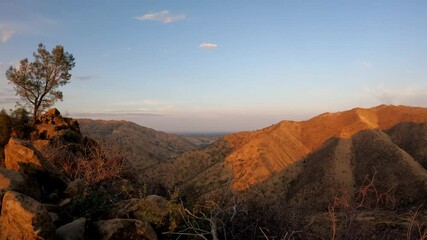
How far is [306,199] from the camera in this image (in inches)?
1916

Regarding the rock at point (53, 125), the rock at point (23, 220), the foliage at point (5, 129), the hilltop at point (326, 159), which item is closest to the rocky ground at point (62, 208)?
the rock at point (23, 220)

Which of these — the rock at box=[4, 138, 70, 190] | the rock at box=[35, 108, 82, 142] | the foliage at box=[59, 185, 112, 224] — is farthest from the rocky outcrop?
the rock at box=[35, 108, 82, 142]

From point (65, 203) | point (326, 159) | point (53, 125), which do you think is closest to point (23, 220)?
point (65, 203)

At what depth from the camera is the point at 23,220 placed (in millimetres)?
6500

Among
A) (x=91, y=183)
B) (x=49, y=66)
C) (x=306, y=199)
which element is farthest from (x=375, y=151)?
(x=91, y=183)

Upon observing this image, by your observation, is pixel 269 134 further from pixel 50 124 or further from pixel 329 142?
pixel 50 124

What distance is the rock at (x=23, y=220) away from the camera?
21.2 ft

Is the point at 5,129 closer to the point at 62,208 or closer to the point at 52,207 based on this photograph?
the point at 62,208

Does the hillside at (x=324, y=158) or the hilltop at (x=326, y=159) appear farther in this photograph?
the hillside at (x=324, y=158)

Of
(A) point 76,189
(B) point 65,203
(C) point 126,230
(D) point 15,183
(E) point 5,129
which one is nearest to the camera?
(C) point 126,230

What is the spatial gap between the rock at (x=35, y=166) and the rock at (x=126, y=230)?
11.5 feet

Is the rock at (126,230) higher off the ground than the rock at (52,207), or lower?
lower

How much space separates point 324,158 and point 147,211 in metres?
51.5

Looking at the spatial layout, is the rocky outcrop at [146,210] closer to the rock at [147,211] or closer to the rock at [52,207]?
the rock at [147,211]
